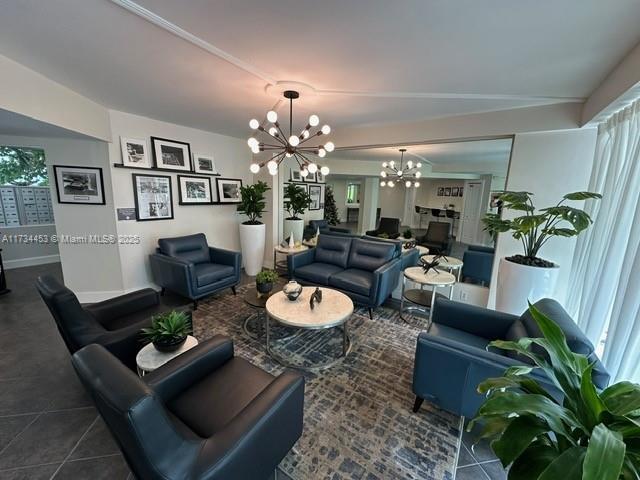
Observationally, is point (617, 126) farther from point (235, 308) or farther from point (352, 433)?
point (235, 308)

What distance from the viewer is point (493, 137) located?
10.2ft

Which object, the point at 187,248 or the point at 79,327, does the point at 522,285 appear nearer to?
the point at 79,327

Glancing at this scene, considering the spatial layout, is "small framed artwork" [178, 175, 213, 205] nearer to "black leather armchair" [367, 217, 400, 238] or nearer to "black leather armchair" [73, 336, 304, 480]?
"black leather armchair" [73, 336, 304, 480]

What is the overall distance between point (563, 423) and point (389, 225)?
223 inches

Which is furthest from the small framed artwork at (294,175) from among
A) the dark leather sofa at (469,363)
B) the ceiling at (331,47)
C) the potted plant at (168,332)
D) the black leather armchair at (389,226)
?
the dark leather sofa at (469,363)

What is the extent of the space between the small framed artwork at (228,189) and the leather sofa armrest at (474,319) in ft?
13.5

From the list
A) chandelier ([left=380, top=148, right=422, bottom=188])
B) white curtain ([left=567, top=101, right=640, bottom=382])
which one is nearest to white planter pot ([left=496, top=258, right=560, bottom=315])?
white curtain ([left=567, top=101, right=640, bottom=382])

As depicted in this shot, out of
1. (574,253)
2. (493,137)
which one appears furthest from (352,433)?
(493,137)

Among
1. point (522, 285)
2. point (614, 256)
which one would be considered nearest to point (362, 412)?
point (522, 285)

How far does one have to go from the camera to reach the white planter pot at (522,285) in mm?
2432

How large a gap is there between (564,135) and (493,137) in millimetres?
643

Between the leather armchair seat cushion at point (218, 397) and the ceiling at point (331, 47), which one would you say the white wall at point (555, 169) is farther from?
the leather armchair seat cushion at point (218, 397)

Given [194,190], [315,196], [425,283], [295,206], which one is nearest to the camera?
[425,283]

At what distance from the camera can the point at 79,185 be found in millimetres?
3434
